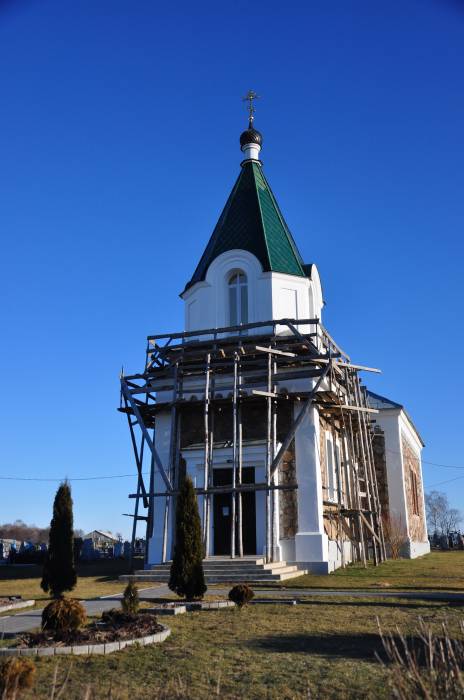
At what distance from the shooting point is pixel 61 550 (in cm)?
1533

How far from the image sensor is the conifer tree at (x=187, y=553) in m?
13.4

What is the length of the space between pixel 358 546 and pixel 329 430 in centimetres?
422

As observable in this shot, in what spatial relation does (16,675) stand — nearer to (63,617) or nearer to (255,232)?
(63,617)

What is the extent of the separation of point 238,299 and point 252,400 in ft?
14.8

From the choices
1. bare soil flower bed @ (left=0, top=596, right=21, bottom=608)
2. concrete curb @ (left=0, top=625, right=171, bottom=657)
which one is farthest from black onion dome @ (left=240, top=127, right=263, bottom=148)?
concrete curb @ (left=0, top=625, right=171, bottom=657)

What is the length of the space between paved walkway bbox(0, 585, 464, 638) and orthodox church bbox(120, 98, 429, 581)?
2494 mm

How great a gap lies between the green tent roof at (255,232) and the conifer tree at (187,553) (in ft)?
38.1

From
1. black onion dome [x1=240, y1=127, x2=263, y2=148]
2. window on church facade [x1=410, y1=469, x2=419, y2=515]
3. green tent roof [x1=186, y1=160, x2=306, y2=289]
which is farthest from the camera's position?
window on church facade [x1=410, y1=469, x2=419, y2=515]

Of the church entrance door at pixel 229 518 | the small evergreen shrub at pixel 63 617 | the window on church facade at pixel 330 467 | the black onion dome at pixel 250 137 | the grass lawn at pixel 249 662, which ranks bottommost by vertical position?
the grass lawn at pixel 249 662

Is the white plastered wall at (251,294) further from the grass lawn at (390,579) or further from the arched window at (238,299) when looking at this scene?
the grass lawn at (390,579)

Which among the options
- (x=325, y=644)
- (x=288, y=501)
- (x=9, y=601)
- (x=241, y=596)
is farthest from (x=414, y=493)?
(x=325, y=644)

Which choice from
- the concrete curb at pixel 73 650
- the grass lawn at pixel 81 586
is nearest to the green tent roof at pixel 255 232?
the grass lawn at pixel 81 586

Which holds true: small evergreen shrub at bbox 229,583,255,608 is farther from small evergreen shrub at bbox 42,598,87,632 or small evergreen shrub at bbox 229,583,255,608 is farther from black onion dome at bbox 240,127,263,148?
black onion dome at bbox 240,127,263,148

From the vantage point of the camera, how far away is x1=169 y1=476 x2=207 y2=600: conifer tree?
13375mm
